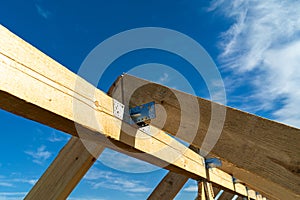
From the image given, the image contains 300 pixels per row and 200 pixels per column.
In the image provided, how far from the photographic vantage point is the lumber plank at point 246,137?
952mm

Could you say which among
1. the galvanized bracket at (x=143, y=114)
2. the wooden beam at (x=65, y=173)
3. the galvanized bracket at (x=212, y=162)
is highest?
the galvanized bracket at (x=212, y=162)

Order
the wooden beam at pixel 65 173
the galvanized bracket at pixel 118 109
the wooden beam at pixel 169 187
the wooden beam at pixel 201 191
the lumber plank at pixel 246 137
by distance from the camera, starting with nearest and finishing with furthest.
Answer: the lumber plank at pixel 246 137, the galvanized bracket at pixel 118 109, the wooden beam at pixel 65 173, the wooden beam at pixel 201 191, the wooden beam at pixel 169 187

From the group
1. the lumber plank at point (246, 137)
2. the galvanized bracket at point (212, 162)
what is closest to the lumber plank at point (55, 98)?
the lumber plank at point (246, 137)

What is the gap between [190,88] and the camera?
131 centimetres

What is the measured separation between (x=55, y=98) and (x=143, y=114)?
0.50 m

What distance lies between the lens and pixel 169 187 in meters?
2.80

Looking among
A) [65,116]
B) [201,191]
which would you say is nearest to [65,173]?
[65,116]

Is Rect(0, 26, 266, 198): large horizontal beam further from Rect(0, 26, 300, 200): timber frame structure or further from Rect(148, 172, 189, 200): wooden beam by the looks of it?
Rect(148, 172, 189, 200): wooden beam

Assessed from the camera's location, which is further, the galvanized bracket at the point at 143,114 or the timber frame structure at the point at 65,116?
the galvanized bracket at the point at 143,114

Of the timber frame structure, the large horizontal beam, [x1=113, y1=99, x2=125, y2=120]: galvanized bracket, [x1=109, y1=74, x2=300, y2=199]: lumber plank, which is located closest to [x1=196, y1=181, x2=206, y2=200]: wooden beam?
the timber frame structure

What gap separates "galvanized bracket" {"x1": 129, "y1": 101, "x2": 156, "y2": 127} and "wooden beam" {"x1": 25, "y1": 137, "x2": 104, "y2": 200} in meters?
0.31

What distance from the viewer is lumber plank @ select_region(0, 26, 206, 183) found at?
81 cm

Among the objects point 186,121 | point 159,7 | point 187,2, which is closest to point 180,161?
point 186,121

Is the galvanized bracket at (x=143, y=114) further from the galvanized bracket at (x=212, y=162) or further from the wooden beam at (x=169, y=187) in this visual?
the wooden beam at (x=169, y=187)
